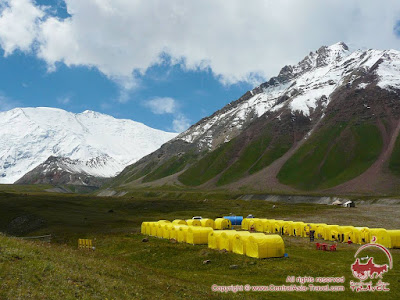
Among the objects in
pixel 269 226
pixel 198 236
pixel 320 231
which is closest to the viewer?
pixel 198 236

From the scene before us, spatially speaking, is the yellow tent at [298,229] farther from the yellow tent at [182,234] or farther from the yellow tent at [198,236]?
the yellow tent at [182,234]

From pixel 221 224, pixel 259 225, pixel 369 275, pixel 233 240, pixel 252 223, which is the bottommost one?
pixel 369 275

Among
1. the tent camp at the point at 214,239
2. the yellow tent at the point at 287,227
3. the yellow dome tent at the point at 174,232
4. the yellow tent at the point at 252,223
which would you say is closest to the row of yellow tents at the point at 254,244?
the tent camp at the point at 214,239

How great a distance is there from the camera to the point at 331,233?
58.1 m

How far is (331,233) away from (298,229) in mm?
6971

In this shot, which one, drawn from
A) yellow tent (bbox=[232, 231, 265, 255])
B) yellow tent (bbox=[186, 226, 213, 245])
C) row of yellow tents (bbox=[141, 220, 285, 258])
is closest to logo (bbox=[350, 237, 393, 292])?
row of yellow tents (bbox=[141, 220, 285, 258])

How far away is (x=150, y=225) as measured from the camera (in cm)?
6675

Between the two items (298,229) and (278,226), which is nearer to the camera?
(298,229)

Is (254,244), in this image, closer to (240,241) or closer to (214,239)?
(240,241)

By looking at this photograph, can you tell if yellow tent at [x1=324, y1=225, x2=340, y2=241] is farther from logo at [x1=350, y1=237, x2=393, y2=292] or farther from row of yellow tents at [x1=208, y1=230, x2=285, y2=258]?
logo at [x1=350, y1=237, x2=393, y2=292]

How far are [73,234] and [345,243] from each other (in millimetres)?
47313

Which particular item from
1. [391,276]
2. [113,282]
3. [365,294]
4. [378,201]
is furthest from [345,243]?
[378,201]

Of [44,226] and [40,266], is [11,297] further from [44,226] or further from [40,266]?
[44,226]

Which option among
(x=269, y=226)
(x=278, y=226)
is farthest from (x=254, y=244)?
(x=269, y=226)
